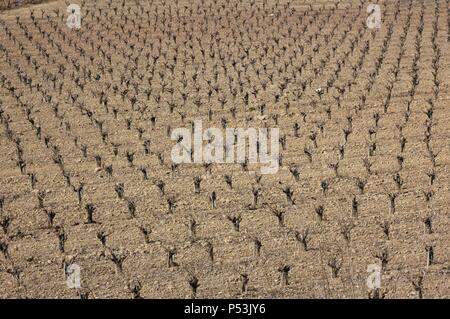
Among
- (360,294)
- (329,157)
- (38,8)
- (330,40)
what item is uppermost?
(38,8)

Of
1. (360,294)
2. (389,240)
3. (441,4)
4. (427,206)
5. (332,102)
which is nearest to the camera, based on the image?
(360,294)

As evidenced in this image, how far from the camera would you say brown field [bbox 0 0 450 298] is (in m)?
7.29

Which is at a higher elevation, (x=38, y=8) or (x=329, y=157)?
(x=38, y=8)

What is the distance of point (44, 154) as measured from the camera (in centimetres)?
Result: 1077

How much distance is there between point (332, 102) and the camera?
1288cm

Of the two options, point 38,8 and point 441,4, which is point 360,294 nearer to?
point 441,4

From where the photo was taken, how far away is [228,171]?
32.4 feet

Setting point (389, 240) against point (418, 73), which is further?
point (418, 73)

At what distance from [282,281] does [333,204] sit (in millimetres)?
2020

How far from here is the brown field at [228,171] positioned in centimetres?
729
